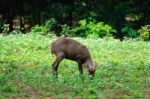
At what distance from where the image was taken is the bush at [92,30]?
26.2 m

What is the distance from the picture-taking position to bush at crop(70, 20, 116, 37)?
26156mm

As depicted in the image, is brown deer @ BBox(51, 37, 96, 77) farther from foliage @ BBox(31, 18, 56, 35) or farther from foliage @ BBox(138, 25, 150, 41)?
foliage @ BBox(138, 25, 150, 41)

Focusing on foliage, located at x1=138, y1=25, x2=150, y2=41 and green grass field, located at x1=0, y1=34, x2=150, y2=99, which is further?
foliage, located at x1=138, y1=25, x2=150, y2=41

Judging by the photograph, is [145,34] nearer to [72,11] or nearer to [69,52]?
[72,11]

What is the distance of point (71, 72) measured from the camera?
15.5m

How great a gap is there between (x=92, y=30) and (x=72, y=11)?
11.5ft

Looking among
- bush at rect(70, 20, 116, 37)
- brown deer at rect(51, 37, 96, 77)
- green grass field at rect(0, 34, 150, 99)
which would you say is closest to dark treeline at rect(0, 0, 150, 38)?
bush at rect(70, 20, 116, 37)

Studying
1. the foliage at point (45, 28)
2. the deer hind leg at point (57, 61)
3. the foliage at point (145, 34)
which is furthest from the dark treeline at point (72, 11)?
the deer hind leg at point (57, 61)

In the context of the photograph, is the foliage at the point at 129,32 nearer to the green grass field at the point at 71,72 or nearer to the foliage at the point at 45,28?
the foliage at the point at 45,28

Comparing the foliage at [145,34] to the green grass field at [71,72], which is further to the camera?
the foliage at [145,34]

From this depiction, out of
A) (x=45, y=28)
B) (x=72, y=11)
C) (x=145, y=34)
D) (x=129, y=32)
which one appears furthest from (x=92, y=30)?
(x=72, y=11)

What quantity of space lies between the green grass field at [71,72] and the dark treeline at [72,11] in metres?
6.55

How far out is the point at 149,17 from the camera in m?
29.6

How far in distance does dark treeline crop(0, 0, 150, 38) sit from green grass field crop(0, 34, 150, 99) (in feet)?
21.5
